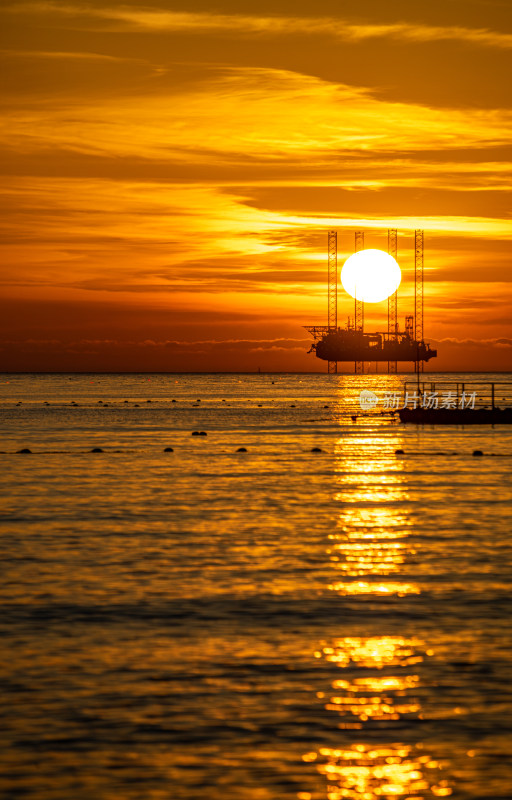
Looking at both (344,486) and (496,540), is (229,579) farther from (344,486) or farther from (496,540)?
(344,486)

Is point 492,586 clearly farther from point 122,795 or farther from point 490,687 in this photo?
point 122,795

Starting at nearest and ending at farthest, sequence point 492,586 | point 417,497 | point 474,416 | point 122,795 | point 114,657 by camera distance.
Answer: point 122,795 < point 114,657 < point 492,586 < point 417,497 < point 474,416

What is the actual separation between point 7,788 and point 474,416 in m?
83.1

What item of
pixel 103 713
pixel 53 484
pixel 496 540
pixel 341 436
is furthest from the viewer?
pixel 341 436

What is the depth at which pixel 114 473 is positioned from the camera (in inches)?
1841

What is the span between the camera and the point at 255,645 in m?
15.4

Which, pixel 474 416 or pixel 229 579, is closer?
pixel 229 579

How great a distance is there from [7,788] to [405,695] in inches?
205

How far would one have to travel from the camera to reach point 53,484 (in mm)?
41406

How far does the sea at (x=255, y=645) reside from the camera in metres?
10.4

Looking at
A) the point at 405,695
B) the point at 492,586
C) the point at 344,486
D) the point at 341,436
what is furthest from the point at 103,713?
the point at 341,436

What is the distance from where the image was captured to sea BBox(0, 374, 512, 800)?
1041cm

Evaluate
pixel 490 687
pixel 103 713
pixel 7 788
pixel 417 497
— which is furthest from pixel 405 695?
pixel 417 497

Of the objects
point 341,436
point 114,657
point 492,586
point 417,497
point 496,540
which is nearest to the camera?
point 114,657
